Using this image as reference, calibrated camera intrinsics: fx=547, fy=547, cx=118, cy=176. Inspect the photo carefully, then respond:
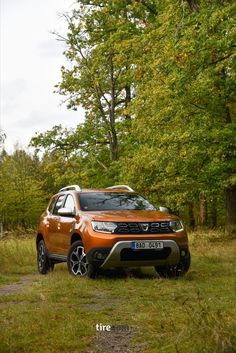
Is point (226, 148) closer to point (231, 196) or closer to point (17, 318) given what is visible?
point (231, 196)

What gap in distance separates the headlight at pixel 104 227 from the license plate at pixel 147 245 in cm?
45

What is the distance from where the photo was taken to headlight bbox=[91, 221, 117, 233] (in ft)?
30.9

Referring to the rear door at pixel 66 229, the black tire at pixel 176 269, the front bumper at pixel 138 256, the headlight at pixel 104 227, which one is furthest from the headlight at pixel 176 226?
the rear door at pixel 66 229

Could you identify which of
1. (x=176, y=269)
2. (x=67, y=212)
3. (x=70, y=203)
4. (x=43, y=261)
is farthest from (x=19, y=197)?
(x=176, y=269)

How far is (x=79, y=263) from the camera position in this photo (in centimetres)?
984

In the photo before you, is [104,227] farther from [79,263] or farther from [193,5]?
[193,5]

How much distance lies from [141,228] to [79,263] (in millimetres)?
1333

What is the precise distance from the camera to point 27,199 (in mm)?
47500

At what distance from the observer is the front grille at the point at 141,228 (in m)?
9.41

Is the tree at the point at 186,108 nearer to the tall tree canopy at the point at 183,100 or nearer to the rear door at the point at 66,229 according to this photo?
the tall tree canopy at the point at 183,100

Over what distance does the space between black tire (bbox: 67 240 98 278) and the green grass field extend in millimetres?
242

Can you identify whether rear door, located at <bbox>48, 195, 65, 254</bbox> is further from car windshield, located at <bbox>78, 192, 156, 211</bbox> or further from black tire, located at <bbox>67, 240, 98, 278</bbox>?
black tire, located at <bbox>67, 240, 98, 278</bbox>

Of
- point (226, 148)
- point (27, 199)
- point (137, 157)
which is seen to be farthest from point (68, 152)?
point (27, 199)

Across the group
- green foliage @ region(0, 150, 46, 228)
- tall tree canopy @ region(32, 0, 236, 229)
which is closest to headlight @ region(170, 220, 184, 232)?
tall tree canopy @ region(32, 0, 236, 229)
